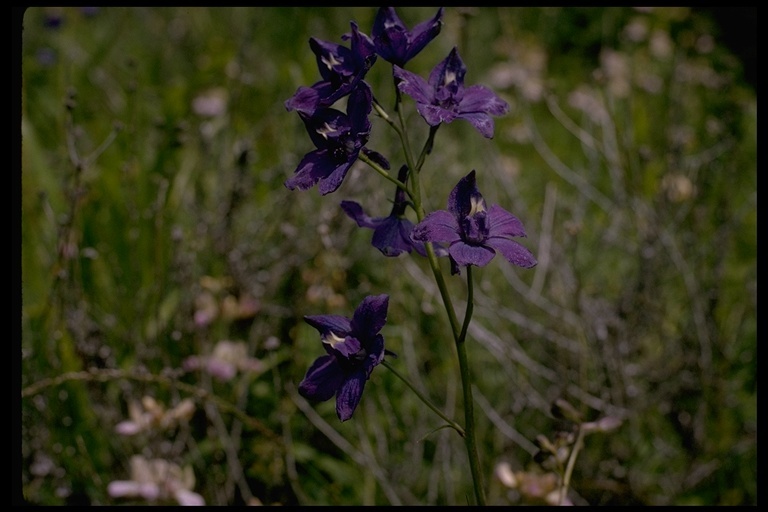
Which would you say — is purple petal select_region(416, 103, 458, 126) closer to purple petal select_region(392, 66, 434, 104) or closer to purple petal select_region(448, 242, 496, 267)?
purple petal select_region(392, 66, 434, 104)

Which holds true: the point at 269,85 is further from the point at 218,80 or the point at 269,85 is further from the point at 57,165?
the point at 57,165

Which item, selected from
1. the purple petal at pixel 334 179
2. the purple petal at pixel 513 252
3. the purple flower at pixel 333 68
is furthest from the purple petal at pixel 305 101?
the purple petal at pixel 513 252

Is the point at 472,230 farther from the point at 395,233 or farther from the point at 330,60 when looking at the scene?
the point at 330,60

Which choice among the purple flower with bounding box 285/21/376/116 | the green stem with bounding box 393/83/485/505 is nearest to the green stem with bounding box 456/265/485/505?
the green stem with bounding box 393/83/485/505

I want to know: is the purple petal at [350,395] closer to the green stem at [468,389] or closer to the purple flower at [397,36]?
the green stem at [468,389]

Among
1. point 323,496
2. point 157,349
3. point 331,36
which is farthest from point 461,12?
point 331,36

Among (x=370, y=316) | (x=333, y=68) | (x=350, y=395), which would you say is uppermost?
(x=333, y=68)

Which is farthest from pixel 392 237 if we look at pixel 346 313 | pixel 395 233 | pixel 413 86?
pixel 346 313
